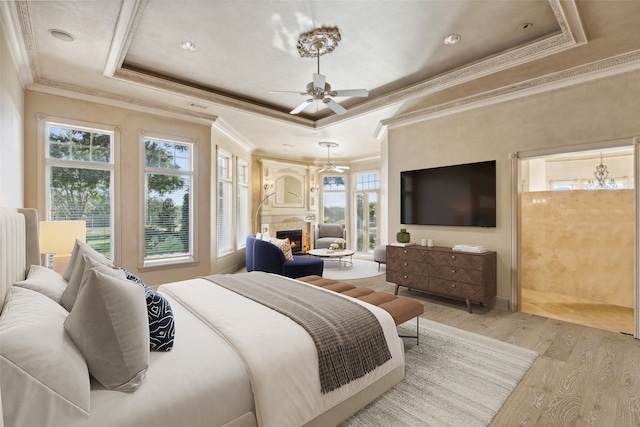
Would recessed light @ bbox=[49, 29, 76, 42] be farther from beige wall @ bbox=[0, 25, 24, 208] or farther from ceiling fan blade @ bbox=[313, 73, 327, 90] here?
ceiling fan blade @ bbox=[313, 73, 327, 90]

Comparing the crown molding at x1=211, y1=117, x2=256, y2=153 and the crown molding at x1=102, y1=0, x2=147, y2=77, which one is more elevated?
the crown molding at x1=102, y1=0, x2=147, y2=77

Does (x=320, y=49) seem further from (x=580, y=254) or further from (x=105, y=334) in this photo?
(x=580, y=254)

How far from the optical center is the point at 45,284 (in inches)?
67.9

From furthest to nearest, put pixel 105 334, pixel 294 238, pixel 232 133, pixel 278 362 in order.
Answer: pixel 294 238
pixel 232 133
pixel 278 362
pixel 105 334

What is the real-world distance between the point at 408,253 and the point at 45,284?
3931 millimetres

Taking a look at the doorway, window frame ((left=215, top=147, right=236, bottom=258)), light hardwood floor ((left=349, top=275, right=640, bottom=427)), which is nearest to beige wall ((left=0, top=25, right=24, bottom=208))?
window frame ((left=215, top=147, right=236, bottom=258))

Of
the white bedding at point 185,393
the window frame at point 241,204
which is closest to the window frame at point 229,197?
the window frame at point 241,204

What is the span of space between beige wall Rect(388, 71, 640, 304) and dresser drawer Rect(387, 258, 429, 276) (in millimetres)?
592

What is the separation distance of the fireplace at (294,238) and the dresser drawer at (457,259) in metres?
4.71

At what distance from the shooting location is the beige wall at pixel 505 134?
3.22 m

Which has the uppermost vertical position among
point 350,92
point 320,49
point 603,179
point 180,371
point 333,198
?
point 320,49

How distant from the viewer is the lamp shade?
9.66 ft

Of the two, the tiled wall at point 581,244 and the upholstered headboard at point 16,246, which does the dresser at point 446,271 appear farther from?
the upholstered headboard at point 16,246

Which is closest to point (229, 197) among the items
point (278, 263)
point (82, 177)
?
point (278, 263)
